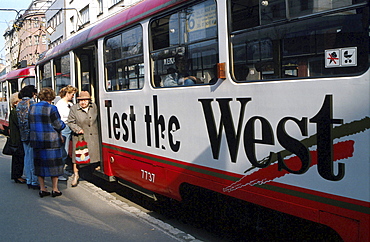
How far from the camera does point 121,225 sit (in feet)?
16.1

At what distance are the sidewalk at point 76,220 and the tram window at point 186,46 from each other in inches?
64.9

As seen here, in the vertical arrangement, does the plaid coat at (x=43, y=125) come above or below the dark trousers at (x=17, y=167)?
above

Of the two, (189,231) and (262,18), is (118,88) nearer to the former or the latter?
(189,231)

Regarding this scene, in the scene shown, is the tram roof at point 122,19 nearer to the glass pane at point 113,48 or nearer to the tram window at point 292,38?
the glass pane at point 113,48

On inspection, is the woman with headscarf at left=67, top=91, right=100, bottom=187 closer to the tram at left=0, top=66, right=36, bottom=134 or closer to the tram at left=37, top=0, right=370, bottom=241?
the tram at left=37, top=0, right=370, bottom=241

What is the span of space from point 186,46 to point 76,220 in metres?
2.51

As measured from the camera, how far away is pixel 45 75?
10391mm

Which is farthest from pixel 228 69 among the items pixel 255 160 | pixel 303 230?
pixel 303 230

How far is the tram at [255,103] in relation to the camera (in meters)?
2.80

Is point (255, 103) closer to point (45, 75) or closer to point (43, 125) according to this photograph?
point (43, 125)

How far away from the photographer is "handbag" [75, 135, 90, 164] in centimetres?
677

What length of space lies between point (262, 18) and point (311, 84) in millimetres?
778

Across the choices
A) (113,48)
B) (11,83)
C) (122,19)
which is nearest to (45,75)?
(113,48)

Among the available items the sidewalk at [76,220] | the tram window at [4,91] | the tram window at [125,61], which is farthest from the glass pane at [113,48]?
the tram window at [4,91]
